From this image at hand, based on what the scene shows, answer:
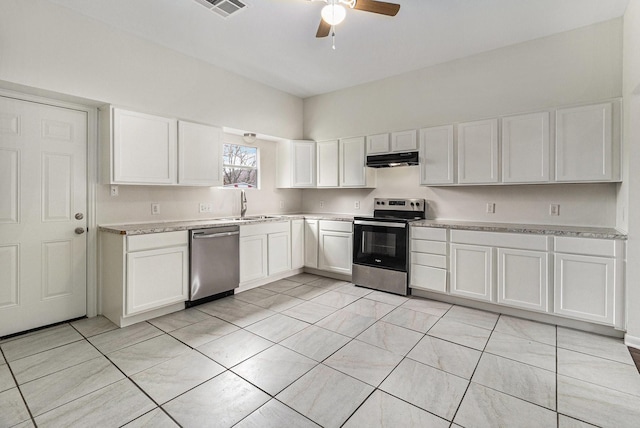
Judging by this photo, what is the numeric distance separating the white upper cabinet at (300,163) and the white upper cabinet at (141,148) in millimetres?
1933

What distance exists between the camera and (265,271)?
169 inches

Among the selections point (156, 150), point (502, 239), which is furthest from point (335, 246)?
point (156, 150)

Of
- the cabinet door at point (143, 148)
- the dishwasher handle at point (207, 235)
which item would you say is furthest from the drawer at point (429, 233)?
the cabinet door at point (143, 148)

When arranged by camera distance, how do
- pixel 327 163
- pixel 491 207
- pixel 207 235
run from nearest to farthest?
1. pixel 207 235
2. pixel 491 207
3. pixel 327 163

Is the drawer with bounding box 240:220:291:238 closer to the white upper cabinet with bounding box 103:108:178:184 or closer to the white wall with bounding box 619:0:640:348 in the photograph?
the white upper cabinet with bounding box 103:108:178:184

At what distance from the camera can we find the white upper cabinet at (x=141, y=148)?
3.11 m

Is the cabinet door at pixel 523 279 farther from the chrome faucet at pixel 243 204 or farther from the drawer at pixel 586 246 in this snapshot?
the chrome faucet at pixel 243 204

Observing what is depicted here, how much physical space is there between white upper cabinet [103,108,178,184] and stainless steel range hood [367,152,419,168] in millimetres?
2523

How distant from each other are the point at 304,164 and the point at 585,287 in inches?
151

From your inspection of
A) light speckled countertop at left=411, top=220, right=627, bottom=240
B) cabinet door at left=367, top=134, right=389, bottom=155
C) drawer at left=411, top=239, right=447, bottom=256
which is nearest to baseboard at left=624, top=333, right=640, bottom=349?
light speckled countertop at left=411, top=220, right=627, bottom=240

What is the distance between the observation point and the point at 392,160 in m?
4.13

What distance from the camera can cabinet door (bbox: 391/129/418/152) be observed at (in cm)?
412

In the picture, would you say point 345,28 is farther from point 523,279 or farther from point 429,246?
point 523,279

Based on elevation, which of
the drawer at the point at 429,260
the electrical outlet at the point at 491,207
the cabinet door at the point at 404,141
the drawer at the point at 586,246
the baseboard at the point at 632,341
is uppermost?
the cabinet door at the point at 404,141
